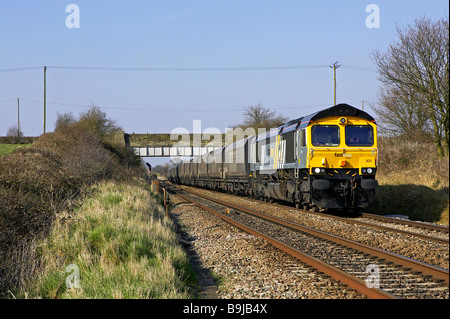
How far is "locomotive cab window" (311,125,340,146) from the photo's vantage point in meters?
15.1

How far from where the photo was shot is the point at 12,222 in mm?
11398

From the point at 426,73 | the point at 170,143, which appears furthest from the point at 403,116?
the point at 170,143

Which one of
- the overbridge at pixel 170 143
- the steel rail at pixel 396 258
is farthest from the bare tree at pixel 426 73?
the overbridge at pixel 170 143

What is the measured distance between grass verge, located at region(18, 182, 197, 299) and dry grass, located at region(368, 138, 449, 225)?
9.72 metres

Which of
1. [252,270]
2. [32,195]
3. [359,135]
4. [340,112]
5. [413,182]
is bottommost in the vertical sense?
[252,270]

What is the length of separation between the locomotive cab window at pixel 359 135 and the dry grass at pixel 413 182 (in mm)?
3370

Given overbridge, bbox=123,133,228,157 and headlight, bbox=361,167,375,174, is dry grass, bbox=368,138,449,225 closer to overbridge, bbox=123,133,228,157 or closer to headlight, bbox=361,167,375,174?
headlight, bbox=361,167,375,174

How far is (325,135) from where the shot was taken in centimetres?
1511

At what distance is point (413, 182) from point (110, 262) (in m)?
16.6
